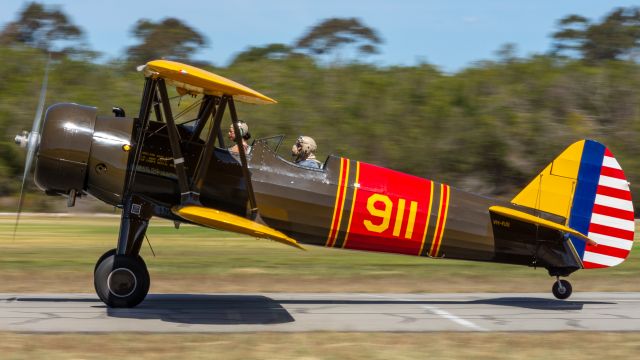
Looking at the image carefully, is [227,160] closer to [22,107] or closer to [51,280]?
[51,280]

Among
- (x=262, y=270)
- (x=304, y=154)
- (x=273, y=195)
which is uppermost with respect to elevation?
(x=304, y=154)

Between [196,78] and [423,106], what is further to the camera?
[423,106]

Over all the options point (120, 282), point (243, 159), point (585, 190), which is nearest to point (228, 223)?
point (243, 159)

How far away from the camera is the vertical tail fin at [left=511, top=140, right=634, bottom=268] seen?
11.0m

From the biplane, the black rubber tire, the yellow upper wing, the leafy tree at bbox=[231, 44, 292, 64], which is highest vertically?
the leafy tree at bbox=[231, 44, 292, 64]

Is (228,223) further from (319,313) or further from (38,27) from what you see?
(38,27)

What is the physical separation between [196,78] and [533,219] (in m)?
4.45

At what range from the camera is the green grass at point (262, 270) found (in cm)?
1283

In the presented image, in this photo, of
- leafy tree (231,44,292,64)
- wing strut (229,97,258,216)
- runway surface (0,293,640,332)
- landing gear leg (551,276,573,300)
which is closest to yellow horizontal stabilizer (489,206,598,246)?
landing gear leg (551,276,573,300)

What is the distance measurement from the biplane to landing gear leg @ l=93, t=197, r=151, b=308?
13 mm

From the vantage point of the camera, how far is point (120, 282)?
9.95m

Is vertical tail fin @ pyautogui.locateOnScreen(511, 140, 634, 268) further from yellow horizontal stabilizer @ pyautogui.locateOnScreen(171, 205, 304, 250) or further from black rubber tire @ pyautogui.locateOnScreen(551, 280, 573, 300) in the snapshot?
yellow horizontal stabilizer @ pyautogui.locateOnScreen(171, 205, 304, 250)

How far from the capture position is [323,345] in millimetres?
8219

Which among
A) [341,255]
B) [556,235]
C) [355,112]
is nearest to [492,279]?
[556,235]
